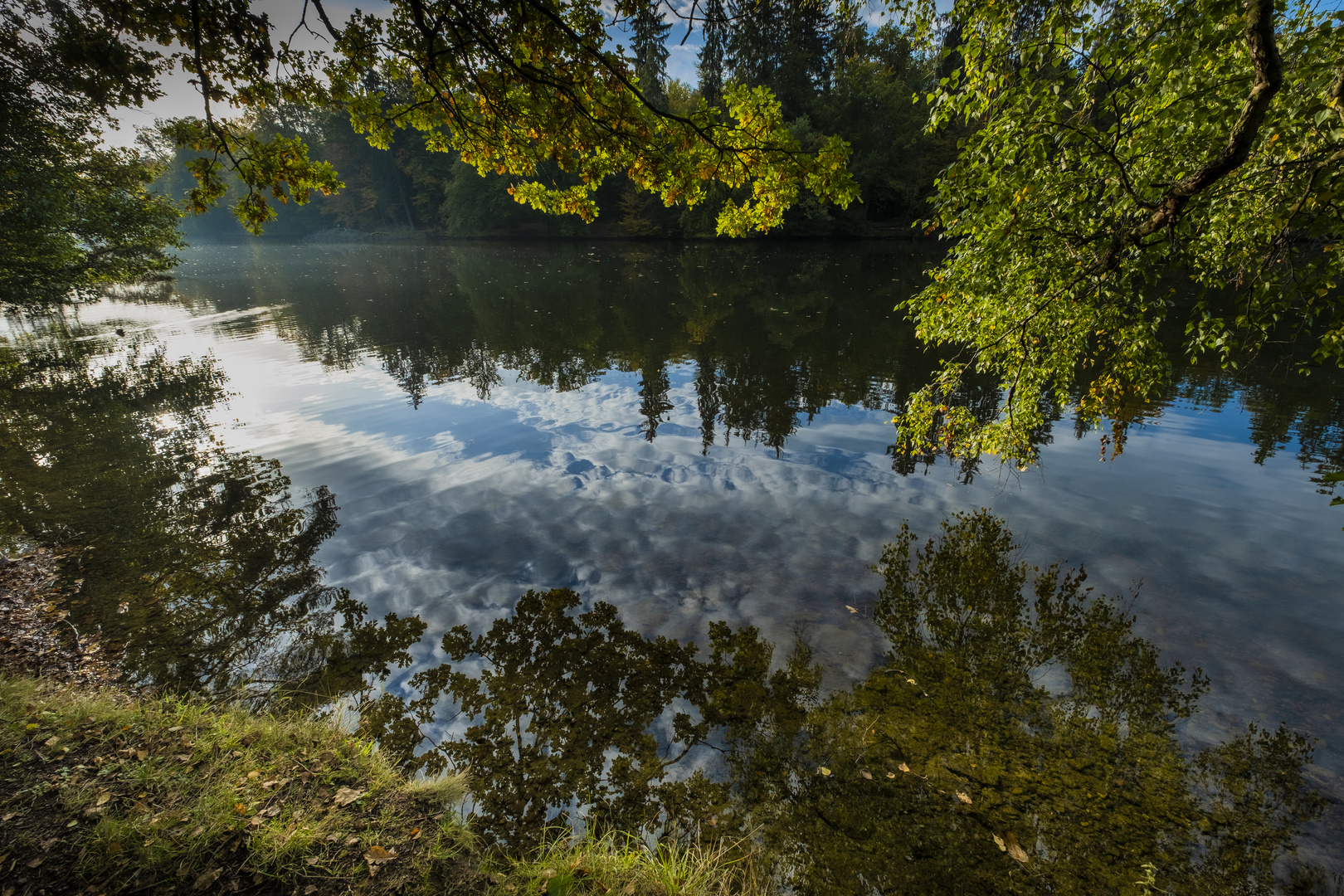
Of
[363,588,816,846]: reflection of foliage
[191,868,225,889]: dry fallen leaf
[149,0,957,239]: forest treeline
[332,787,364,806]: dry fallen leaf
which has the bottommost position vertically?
[363,588,816,846]: reflection of foliage

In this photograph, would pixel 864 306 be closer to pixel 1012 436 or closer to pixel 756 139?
pixel 1012 436

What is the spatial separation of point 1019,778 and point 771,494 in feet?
18.6

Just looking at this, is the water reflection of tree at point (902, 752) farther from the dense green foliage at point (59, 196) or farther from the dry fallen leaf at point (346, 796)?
the dense green foliage at point (59, 196)

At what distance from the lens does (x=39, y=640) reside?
6.08 m

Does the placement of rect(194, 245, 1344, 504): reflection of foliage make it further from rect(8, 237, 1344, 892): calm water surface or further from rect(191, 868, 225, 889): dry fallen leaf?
rect(191, 868, 225, 889): dry fallen leaf

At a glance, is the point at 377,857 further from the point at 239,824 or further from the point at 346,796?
the point at 239,824

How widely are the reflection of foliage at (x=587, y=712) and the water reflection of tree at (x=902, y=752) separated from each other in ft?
0.07

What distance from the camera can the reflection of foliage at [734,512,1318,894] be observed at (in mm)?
3990

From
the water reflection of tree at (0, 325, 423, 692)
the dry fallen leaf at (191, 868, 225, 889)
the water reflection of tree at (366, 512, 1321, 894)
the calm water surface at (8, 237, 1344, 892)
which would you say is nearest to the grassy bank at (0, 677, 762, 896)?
the dry fallen leaf at (191, 868, 225, 889)

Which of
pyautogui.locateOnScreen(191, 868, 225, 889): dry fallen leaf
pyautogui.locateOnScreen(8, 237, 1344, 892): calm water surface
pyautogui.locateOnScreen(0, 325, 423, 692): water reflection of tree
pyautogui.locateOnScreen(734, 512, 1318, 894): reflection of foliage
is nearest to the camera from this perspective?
pyautogui.locateOnScreen(191, 868, 225, 889): dry fallen leaf

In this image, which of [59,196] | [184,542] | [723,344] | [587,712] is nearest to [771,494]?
[587,712]

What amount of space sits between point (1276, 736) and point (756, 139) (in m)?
8.05

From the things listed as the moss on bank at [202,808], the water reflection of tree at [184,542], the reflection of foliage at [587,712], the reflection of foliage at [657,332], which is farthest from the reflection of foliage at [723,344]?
the moss on bank at [202,808]

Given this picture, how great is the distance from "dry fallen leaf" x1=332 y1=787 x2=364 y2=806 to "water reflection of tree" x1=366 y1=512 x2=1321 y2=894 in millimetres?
774
